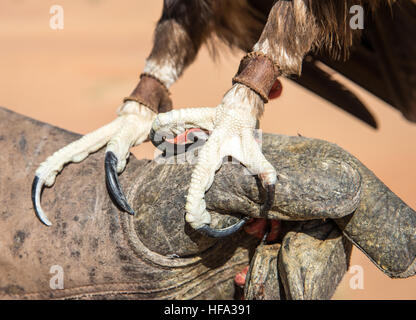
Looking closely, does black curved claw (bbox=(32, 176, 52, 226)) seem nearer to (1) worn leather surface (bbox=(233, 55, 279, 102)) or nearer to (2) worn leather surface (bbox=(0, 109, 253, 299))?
(2) worn leather surface (bbox=(0, 109, 253, 299))

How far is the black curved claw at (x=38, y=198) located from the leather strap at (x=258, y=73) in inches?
26.5

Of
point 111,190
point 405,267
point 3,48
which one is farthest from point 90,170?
point 3,48

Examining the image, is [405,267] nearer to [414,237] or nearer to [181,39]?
[414,237]

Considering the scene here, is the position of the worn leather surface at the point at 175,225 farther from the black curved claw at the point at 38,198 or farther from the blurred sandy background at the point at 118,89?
the blurred sandy background at the point at 118,89

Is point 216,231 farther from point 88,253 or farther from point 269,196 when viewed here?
point 88,253

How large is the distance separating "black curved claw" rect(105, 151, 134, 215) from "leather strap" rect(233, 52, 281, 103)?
0.45 metres

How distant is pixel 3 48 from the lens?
876cm

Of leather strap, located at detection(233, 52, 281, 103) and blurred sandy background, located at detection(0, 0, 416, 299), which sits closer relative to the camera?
leather strap, located at detection(233, 52, 281, 103)

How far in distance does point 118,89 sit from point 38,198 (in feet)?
19.2

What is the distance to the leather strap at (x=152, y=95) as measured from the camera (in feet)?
5.67

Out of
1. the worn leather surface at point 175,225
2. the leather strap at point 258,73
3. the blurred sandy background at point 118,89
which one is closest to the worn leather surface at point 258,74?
the leather strap at point 258,73

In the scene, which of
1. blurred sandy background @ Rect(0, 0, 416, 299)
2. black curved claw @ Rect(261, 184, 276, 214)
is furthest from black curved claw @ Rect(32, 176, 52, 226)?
blurred sandy background @ Rect(0, 0, 416, 299)

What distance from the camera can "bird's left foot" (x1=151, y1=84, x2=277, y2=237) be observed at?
3.92 ft

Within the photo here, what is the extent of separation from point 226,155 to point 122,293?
508 millimetres
